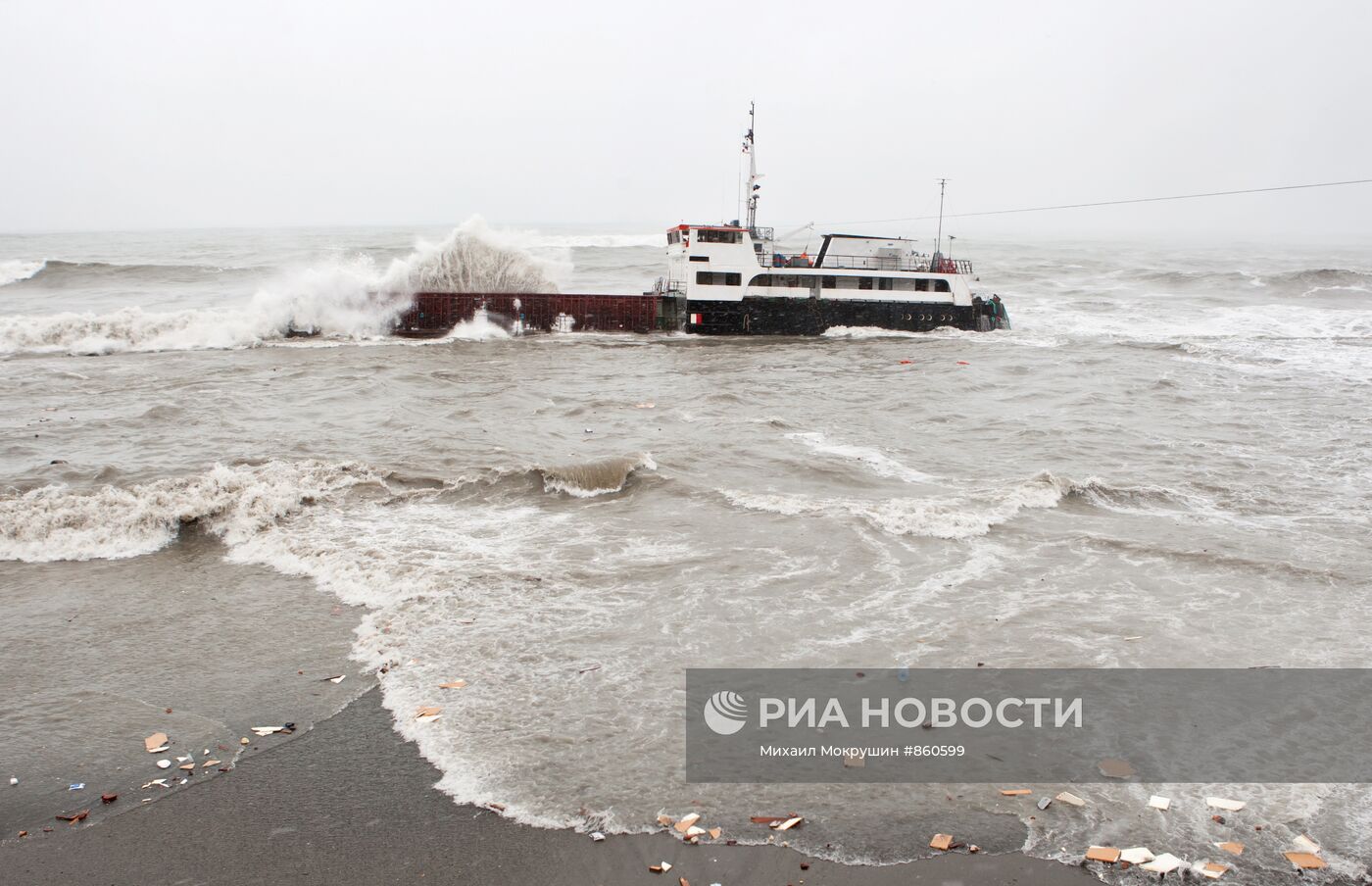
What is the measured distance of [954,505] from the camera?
12.7 meters

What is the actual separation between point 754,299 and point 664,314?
386 centimetres

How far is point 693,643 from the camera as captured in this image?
8.28 m

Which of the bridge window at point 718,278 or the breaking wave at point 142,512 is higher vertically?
the bridge window at point 718,278

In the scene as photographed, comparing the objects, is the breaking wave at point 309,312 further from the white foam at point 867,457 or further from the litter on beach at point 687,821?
the litter on beach at point 687,821

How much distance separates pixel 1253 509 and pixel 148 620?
1465cm

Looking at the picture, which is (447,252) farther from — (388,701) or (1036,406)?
(388,701)

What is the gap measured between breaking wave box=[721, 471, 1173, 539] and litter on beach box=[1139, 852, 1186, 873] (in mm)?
6249

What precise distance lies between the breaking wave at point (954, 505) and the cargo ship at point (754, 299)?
23.2m

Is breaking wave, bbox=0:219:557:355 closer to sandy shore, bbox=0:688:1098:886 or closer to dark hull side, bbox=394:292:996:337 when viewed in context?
dark hull side, bbox=394:292:996:337

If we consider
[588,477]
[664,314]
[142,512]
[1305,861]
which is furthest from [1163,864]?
[664,314]

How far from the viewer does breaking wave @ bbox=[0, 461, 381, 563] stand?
36.0ft

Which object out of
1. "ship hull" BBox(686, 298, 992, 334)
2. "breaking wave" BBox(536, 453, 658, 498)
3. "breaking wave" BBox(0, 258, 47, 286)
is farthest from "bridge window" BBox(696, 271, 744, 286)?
"breaking wave" BBox(0, 258, 47, 286)

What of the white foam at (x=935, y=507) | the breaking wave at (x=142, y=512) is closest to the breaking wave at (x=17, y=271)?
the breaking wave at (x=142, y=512)

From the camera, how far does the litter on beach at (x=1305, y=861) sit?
523cm
